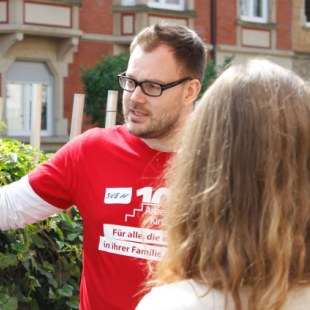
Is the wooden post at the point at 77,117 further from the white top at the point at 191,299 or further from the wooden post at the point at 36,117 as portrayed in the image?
the white top at the point at 191,299

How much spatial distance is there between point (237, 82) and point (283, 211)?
25 centimetres

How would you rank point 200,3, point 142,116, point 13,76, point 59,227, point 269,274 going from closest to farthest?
point 269,274
point 142,116
point 59,227
point 13,76
point 200,3

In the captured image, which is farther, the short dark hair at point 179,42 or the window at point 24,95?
the window at point 24,95

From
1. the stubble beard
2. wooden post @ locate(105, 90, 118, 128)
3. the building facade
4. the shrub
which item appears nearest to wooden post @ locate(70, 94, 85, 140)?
wooden post @ locate(105, 90, 118, 128)

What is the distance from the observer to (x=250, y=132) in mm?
1602

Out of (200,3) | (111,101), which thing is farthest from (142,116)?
(200,3)

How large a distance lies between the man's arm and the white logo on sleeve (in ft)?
0.76

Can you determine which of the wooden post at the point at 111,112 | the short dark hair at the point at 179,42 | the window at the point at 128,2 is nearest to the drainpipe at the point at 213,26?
the window at the point at 128,2

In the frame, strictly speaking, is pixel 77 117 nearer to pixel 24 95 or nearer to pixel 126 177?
pixel 126 177

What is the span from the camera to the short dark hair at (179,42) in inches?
111

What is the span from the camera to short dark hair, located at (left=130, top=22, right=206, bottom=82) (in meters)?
2.82

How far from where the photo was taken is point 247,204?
1587 millimetres

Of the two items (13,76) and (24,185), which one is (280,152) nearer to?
(24,185)

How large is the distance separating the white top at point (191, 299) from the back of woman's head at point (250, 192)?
20mm
